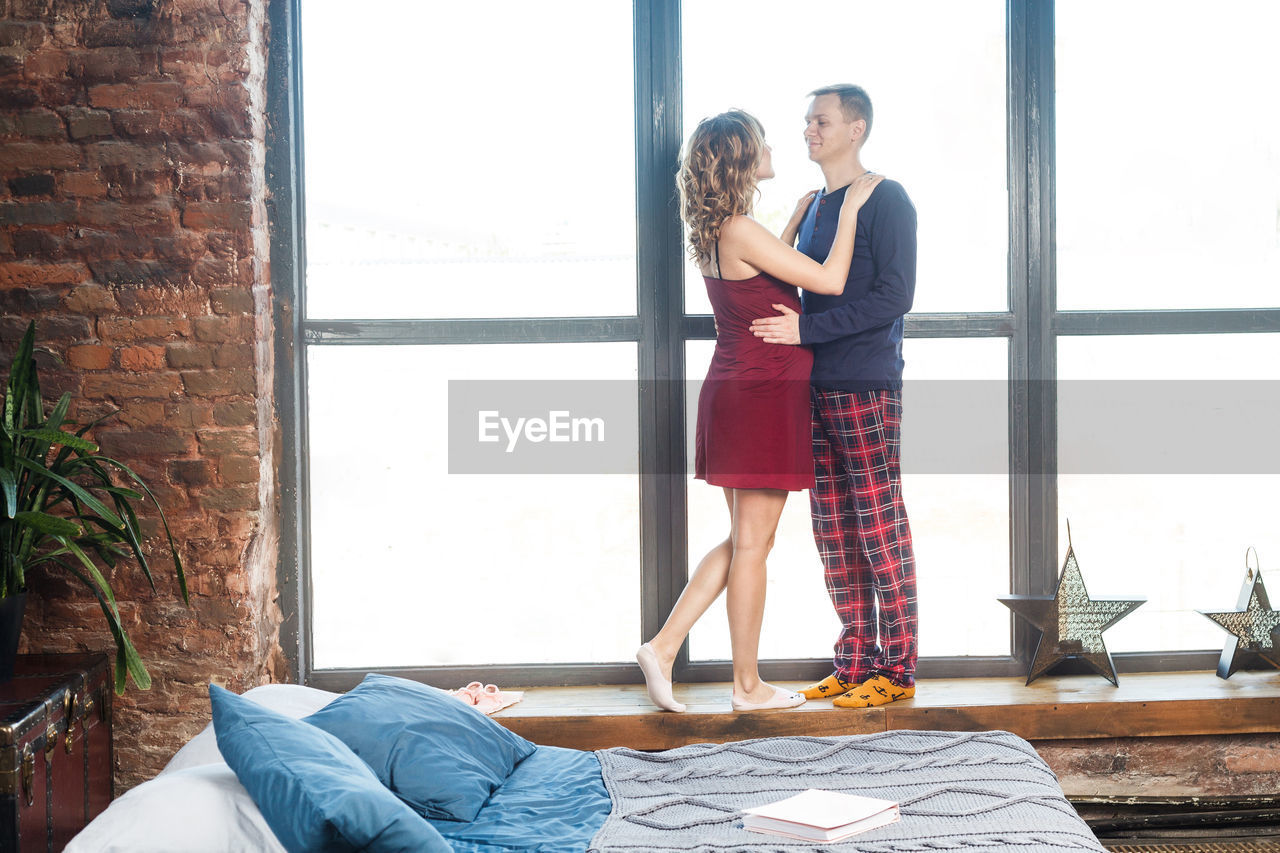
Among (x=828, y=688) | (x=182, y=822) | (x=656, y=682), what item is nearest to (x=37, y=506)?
(x=182, y=822)

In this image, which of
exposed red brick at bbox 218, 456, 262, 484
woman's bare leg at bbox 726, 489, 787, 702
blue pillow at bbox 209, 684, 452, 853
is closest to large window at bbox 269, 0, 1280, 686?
exposed red brick at bbox 218, 456, 262, 484

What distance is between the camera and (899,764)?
227 cm

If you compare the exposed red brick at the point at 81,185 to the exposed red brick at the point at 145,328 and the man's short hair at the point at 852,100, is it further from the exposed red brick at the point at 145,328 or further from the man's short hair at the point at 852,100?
the man's short hair at the point at 852,100

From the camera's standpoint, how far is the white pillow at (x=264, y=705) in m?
Result: 2.00

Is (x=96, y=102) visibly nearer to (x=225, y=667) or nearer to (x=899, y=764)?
(x=225, y=667)

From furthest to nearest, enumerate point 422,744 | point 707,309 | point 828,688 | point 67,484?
point 707,309
point 828,688
point 67,484
point 422,744

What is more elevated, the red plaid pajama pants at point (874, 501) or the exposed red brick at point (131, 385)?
the exposed red brick at point (131, 385)

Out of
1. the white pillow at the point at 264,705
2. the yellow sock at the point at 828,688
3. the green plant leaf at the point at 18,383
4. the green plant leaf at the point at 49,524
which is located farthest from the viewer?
the yellow sock at the point at 828,688

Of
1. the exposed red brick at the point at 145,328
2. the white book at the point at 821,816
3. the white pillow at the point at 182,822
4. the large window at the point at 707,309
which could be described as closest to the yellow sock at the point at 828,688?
the large window at the point at 707,309

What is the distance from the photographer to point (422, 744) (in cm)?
211

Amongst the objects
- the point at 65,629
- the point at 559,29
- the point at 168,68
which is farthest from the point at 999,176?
the point at 65,629

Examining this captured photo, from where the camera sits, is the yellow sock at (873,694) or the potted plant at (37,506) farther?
the yellow sock at (873,694)

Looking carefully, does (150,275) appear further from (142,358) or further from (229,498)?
(229,498)

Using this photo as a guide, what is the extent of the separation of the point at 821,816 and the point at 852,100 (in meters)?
2.06
